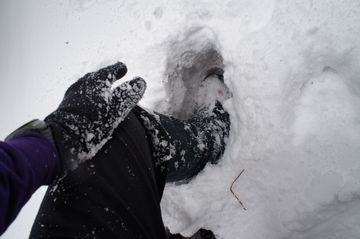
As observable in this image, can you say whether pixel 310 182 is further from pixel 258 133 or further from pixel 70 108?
pixel 70 108

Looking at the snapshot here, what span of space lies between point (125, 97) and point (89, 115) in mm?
133

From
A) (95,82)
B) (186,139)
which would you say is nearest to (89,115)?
(95,82)

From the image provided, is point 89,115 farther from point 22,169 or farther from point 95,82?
point 22,169

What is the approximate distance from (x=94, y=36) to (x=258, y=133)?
1134 millimetres

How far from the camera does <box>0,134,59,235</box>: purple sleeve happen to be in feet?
1.67

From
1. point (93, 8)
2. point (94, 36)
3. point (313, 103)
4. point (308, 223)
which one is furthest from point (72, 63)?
point (308, 223)

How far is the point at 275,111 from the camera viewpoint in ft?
3.95

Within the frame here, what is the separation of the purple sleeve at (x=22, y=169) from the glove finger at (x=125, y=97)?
0.20m

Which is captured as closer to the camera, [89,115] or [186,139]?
[89,115]

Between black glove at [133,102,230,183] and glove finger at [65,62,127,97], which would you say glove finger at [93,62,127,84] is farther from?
black glove at [133,102,230,183]

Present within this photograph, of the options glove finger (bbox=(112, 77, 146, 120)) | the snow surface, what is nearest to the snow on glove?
glove finger (bbox=(112, 77, 146, 120))

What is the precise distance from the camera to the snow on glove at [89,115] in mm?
696

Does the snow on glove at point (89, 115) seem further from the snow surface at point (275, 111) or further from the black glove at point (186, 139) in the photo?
the snow surface at point (275, 111)

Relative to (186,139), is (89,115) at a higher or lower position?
higher
